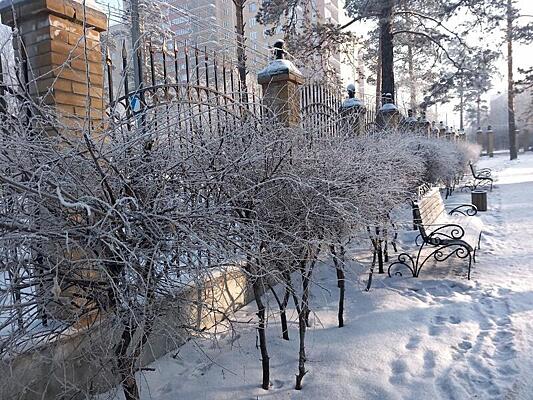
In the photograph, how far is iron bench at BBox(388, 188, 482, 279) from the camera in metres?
4.96

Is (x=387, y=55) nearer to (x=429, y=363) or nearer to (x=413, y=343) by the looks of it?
(x=413, y=343)

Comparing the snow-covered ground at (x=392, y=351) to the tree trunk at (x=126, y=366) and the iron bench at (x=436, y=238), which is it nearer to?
the tree trunk at (x=126, y=366)

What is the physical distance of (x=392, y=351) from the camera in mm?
3152

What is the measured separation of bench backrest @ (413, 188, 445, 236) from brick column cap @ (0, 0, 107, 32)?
3475 mm

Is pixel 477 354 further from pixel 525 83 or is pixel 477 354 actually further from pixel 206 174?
pixel 525 83

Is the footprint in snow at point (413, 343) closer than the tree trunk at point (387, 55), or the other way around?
the footprint in snow at point (413, 343)

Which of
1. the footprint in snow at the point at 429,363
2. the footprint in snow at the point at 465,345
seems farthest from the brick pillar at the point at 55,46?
the footprint in snow at the point at 465,345

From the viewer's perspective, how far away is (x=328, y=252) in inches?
120

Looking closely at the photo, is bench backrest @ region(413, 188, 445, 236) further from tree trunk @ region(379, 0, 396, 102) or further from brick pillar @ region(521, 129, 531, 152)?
brick pillar @ region(521, 129, 531, 152)

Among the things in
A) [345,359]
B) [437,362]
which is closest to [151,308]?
[345,359]

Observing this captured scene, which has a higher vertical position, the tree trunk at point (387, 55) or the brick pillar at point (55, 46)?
the tree trunk at point (387, 55)

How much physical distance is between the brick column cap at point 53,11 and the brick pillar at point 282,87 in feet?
5.97

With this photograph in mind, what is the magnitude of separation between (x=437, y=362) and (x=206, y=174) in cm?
215

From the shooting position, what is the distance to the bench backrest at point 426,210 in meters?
5.07
